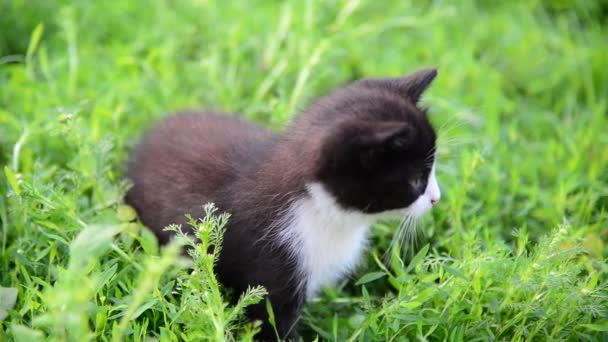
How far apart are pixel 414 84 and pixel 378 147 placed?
20.0 inches

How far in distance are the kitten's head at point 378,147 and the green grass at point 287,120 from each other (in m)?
0.27

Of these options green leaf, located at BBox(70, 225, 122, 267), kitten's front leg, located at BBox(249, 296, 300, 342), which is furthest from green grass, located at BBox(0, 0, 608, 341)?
kitten's front leg, located at BBox(249, 296, 300, 342)

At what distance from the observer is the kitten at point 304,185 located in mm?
2342

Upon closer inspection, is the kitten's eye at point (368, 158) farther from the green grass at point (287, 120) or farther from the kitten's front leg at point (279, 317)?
the kitten's front leg at point (279, 317)

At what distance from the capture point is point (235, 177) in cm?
274

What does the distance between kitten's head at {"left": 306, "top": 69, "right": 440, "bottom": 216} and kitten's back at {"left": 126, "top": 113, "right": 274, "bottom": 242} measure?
0.45 metres

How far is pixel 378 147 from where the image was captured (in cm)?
225

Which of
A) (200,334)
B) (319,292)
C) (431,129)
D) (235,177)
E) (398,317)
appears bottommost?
(319,292)

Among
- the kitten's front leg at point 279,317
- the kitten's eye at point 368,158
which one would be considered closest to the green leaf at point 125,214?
the kitten's front leg at point 279,317

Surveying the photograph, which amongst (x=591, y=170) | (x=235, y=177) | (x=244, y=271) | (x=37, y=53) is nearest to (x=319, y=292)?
(x=244, y=271)

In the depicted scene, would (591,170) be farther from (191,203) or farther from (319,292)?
(191,203)

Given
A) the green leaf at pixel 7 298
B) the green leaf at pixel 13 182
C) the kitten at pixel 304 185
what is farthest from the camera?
the green leaf at pixel 13 182

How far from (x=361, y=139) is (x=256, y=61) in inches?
86.4

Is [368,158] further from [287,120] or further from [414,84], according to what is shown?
[287,120]
